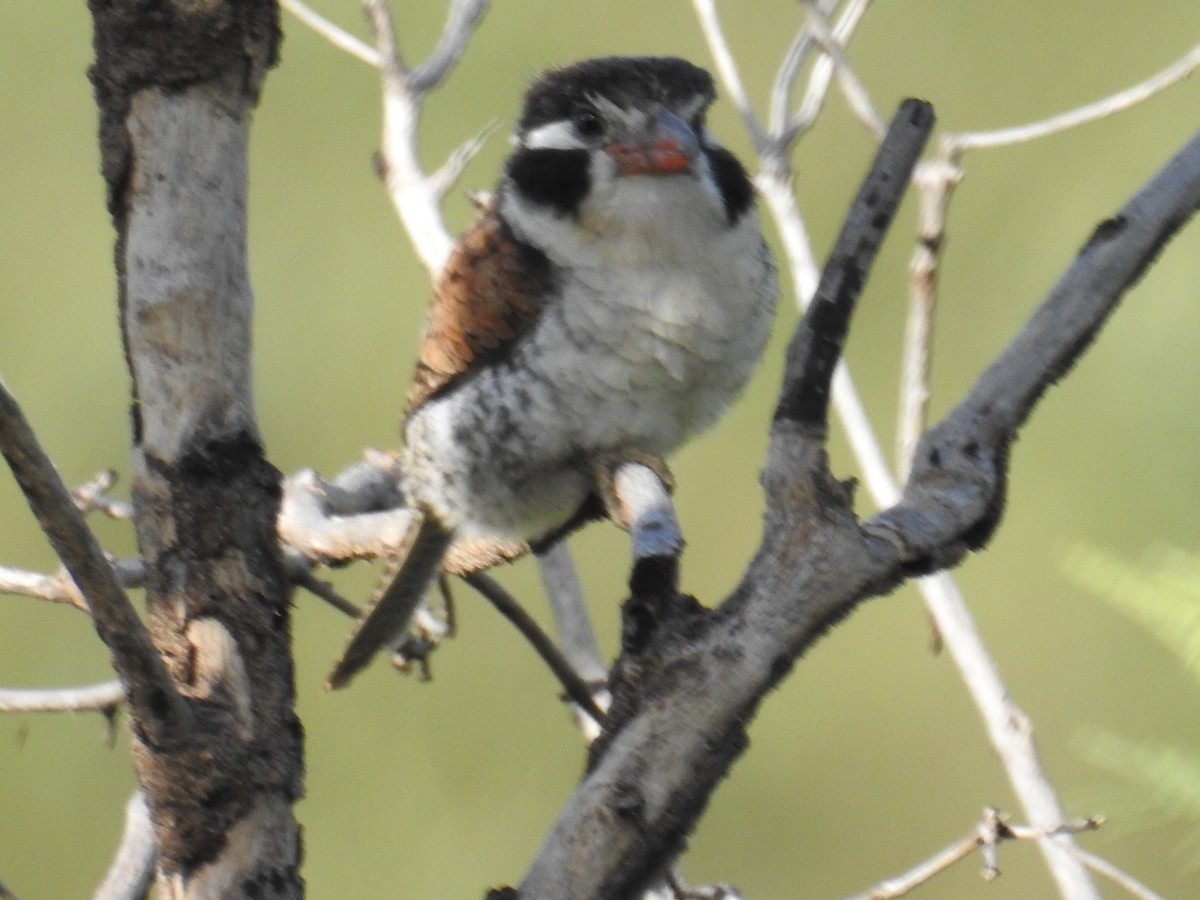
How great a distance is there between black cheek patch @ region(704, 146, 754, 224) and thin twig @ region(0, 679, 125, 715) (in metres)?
0.91

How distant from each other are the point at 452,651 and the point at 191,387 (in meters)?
3.15

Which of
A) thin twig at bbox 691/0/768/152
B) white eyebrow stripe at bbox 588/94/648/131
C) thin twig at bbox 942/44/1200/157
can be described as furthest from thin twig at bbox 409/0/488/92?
thin twig at bbox 942/44/1200/157

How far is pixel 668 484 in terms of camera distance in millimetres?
1938

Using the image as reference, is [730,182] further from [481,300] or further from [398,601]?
[398,601]

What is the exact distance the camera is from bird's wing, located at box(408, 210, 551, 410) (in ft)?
6.70

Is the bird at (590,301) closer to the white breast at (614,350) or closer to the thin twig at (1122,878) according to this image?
the white breast at (614,350)

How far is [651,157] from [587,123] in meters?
0.09

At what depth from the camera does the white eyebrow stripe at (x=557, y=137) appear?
78.0 inches

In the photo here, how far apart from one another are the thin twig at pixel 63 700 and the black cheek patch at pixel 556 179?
2.49 feet

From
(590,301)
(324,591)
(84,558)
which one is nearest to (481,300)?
(590,301)

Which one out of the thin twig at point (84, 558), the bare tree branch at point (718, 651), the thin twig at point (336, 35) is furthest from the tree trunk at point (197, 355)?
the thin twig at point (336, 35)

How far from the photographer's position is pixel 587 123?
1973 millimetres

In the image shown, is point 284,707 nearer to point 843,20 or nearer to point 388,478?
point 388,478

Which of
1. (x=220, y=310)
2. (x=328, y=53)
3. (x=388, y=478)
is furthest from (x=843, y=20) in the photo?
(x=328, y=53)
